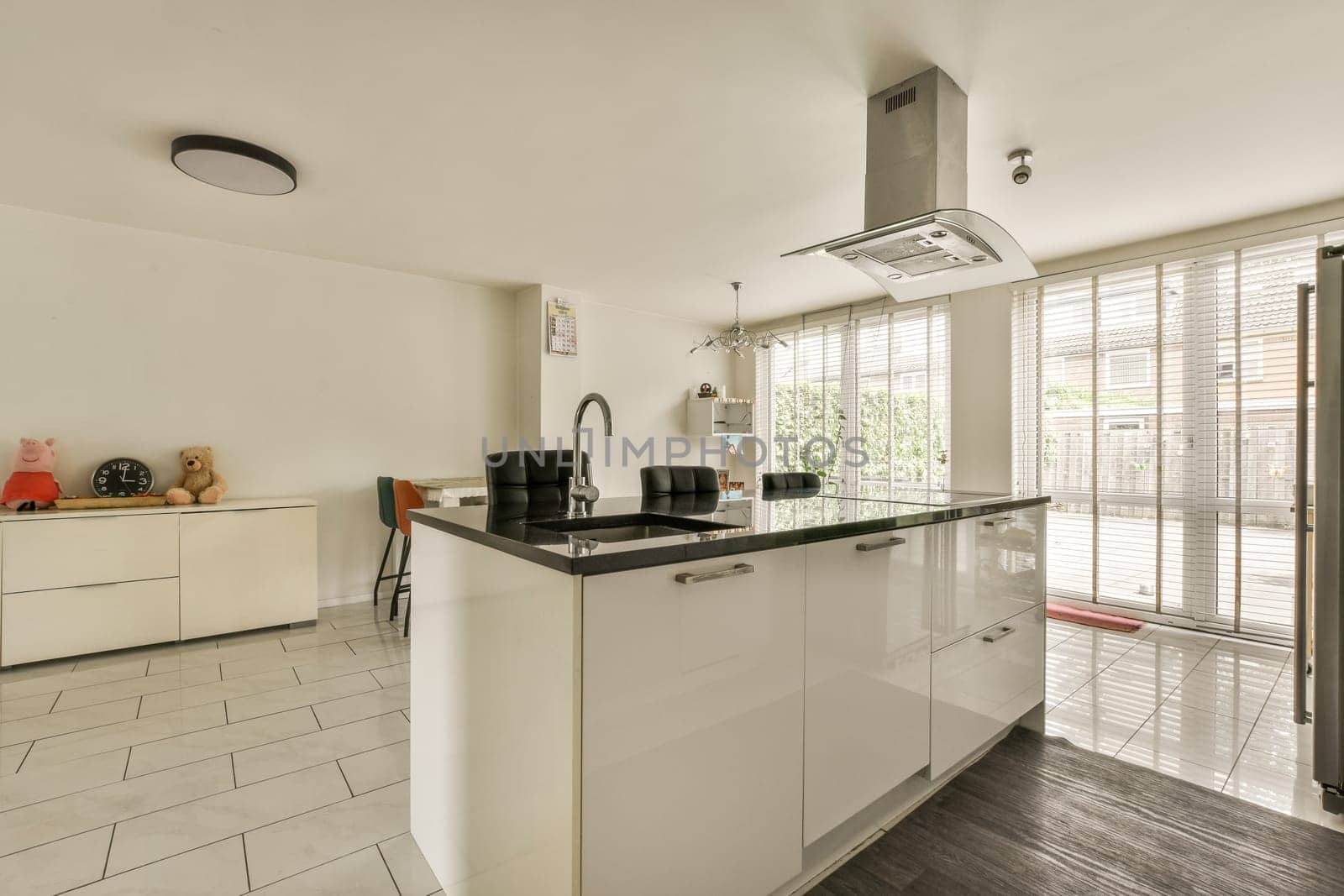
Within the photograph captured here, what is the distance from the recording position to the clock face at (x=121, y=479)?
3529 millimetres

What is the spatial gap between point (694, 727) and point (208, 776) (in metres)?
1.96

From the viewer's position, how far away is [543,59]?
2129mm

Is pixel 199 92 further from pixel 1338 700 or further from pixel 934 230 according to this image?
→ pixel 1338 700

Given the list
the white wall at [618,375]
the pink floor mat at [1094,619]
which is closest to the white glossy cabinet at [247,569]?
the white wall at [618,375]

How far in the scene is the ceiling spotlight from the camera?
2.76 m

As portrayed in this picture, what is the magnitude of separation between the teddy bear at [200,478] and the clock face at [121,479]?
0.16m

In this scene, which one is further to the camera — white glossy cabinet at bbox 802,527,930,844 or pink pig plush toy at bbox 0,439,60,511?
pink pig plush toy at bbox 0,439,60,511

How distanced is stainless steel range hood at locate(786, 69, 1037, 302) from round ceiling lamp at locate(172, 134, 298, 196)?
8.08 feet

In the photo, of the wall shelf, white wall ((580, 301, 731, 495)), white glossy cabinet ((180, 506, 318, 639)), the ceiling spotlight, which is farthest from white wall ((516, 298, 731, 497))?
the ceiling spotlight

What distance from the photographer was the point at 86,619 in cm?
322

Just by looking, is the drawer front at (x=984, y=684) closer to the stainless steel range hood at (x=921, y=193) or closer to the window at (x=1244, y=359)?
the stainless steel range hood at (x=921, y=193)

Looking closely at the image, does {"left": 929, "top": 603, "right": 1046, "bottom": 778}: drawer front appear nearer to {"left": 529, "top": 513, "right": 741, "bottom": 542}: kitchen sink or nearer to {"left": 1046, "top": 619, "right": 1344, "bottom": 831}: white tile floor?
{"left": 1046, "top": 619, "right": 1344, "bottom": 831}: white tile floor

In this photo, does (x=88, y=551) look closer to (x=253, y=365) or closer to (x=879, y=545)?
(x=253, y=365)

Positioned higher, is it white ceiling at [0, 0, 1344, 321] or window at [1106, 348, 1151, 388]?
white ceiling at [0, 0, 1344, 321]
